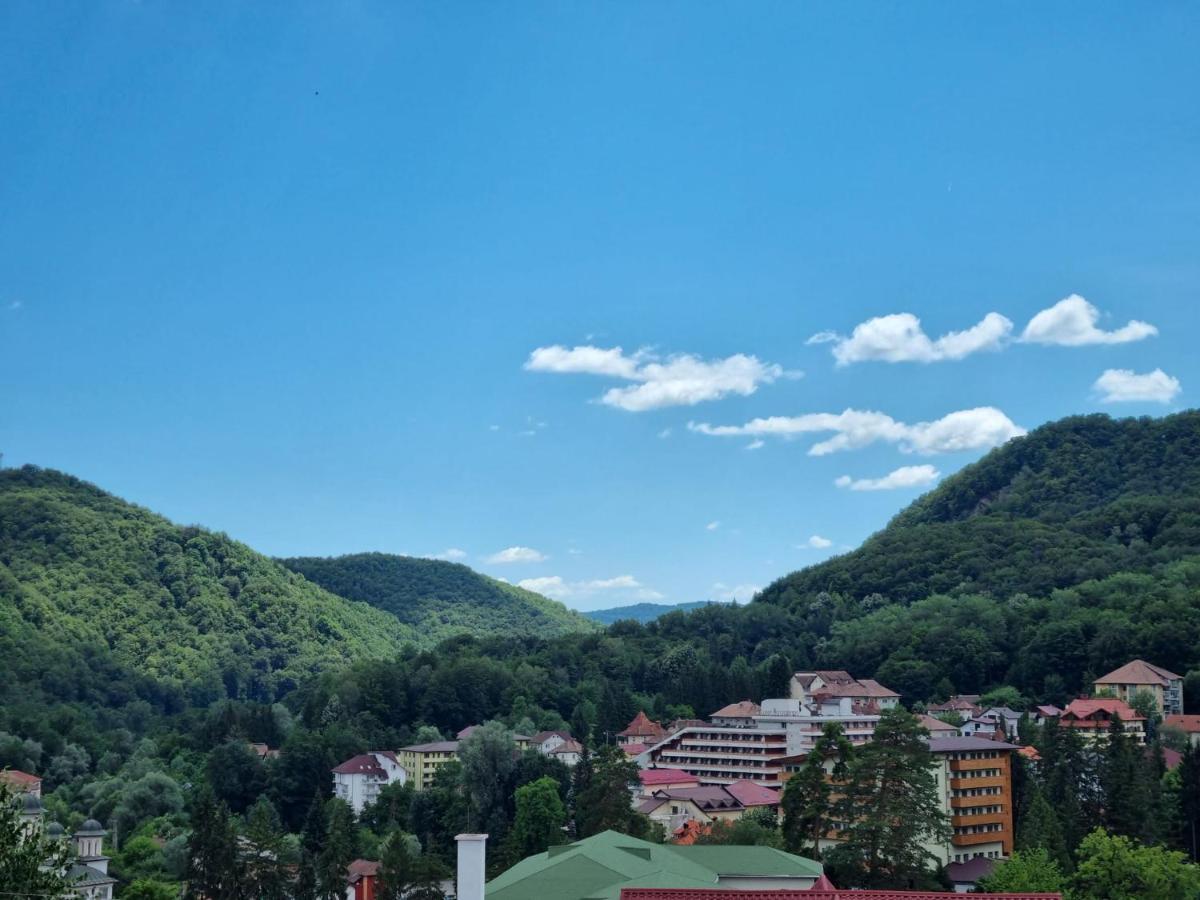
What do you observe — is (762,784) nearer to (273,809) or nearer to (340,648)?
(273,809)

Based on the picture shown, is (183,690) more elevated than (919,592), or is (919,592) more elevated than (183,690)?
(919,592)

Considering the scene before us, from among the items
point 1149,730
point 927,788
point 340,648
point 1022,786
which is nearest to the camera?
point 927,788

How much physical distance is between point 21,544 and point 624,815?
13962 centimetres

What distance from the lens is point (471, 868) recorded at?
917 inches

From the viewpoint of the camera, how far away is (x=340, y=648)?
194 meters

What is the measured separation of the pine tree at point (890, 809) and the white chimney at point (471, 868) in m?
23.5

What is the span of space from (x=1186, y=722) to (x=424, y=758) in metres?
55.3

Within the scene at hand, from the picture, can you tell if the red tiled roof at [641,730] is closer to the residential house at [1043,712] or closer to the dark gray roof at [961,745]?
the residential house at [1043,712]

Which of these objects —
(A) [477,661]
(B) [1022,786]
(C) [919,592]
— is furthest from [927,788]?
(C) [919,592]

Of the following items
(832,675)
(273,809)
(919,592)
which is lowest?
(273,809)

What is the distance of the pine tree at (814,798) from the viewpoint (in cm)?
4784

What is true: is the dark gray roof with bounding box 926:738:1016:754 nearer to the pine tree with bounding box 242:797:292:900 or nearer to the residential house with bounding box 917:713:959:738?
the residential house with bounding box 917:713:959:738

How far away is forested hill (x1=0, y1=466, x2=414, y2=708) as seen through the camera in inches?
5891

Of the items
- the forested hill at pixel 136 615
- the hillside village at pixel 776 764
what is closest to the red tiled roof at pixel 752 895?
the hillside village at pixel 776 764
